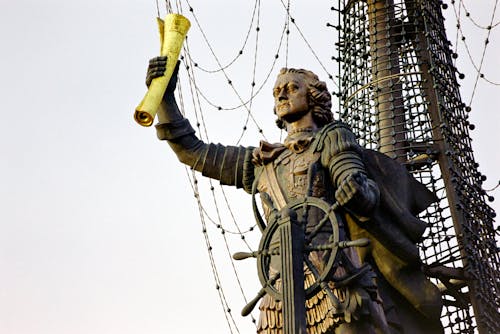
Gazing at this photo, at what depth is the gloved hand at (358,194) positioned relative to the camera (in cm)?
458

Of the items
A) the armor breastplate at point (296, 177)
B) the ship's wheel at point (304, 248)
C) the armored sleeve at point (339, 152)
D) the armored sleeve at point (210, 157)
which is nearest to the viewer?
the ship's wheel at point (304, 248)

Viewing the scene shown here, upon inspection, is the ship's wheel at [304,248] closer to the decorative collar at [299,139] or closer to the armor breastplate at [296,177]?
the armor breastplate at [296,177]

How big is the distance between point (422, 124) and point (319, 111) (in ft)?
8.09

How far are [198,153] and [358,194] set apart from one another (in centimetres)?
133

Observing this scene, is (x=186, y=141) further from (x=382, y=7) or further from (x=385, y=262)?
(x=382, y=7)

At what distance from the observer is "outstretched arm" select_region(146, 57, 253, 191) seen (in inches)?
221

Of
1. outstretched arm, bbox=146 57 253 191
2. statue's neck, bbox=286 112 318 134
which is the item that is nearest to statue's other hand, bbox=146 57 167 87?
outstretched arm, bbox=146 57 253 191

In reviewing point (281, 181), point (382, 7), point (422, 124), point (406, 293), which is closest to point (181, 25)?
point (281, 181)

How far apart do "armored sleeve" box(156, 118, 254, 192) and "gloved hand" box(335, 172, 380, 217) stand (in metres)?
0.95

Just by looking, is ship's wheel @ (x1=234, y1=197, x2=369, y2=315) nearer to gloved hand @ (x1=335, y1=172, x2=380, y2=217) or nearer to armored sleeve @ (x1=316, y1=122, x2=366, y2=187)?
gloved hand @ (x1=335, y1=172, x2=380, y2=217)

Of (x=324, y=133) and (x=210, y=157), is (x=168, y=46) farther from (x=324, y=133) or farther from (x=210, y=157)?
(x=324, y=133)

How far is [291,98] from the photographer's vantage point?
17.8 feet

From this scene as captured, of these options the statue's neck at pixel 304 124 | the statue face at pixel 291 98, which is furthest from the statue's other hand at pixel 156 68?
the statue's neck at pixel 304 124

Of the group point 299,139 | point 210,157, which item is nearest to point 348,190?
point 299,139
